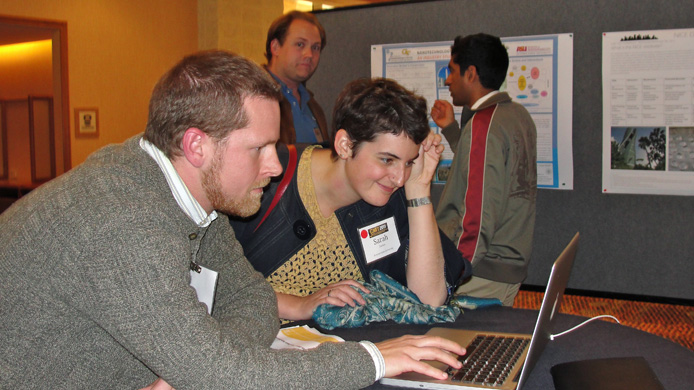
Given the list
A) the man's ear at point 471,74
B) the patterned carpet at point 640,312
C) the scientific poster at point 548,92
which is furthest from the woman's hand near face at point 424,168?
the scientific poster at point 548,92

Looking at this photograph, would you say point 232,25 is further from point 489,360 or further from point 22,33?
point 489,360

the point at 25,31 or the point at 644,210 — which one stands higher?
the point at 25,31

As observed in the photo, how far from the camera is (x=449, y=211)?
9.02 ft

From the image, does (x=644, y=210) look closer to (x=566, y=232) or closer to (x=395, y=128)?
(x=566, y=232)

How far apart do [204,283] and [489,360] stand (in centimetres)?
63

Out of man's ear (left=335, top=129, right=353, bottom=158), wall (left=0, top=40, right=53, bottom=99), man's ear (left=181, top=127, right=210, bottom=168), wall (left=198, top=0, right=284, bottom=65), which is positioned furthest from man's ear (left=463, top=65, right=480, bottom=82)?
wall (left=0, top=40, right=53, bottom=99)

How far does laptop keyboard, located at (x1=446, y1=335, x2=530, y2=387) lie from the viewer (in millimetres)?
1138

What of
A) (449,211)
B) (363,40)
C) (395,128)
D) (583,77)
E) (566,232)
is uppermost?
(363,40)

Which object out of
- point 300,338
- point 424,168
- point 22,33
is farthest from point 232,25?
point 300,338

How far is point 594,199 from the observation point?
370 cm

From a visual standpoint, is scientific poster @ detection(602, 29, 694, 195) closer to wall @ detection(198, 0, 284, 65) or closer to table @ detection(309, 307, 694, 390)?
table @ detection(309, 307, 694, 390)

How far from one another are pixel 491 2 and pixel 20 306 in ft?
11.5

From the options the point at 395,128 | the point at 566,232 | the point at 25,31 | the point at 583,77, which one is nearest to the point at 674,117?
the point at 583,77

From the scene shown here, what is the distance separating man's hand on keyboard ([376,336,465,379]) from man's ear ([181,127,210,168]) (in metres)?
0.51
